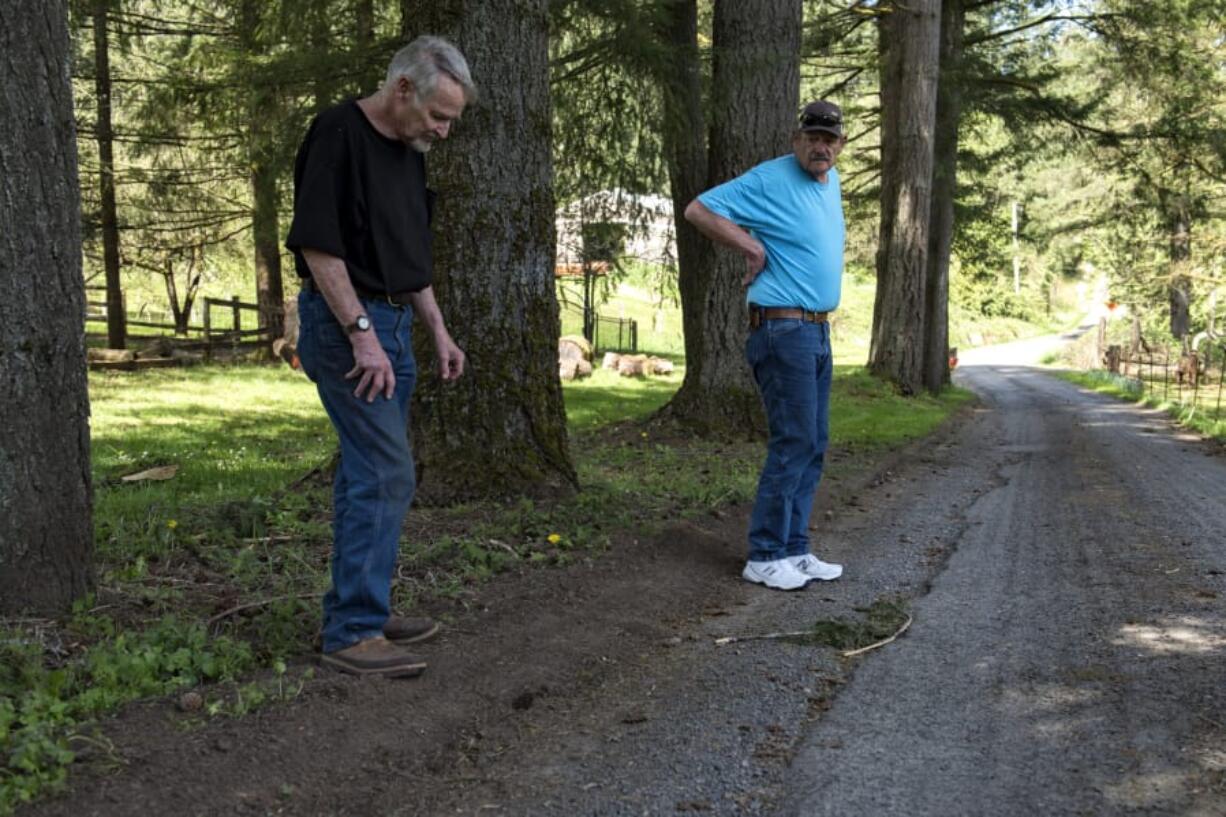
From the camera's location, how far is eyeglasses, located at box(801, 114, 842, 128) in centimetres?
511

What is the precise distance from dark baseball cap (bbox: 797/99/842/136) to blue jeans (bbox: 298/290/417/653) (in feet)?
7.84

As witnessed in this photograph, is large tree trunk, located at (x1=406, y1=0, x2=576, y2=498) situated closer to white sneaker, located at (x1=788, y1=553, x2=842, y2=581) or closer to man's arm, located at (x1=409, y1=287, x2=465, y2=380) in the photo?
white sneaker, located at (x1=788, y1=553, x2=842, y2=581)

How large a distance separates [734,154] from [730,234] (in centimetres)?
547

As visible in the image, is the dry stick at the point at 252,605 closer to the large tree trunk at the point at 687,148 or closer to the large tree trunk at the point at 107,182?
the large tree trunk at the point at 687,148

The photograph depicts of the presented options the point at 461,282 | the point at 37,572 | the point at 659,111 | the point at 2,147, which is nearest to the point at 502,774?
the point at 37,572

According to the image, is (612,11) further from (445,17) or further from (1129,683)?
(1129,683)

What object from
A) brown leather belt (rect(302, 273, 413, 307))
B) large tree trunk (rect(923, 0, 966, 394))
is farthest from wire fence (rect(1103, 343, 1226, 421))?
brown leather belt (rect(302, 273, 413, 307))

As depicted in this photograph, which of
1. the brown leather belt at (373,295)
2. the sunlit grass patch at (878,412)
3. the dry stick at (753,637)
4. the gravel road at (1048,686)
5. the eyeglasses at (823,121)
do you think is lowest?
the sunlit grass patch at (878,412)

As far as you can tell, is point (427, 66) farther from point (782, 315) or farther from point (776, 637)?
point (776, 637)

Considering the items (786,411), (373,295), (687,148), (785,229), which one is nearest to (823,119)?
(785,229)

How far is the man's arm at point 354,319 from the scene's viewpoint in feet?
10.9

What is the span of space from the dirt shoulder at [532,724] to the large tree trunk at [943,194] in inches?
667

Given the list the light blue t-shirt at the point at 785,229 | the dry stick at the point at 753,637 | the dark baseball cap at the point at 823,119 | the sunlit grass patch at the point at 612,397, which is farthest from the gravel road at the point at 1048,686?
the sunlit grass patch at the point at 612,397

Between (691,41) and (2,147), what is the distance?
828 centimetres
